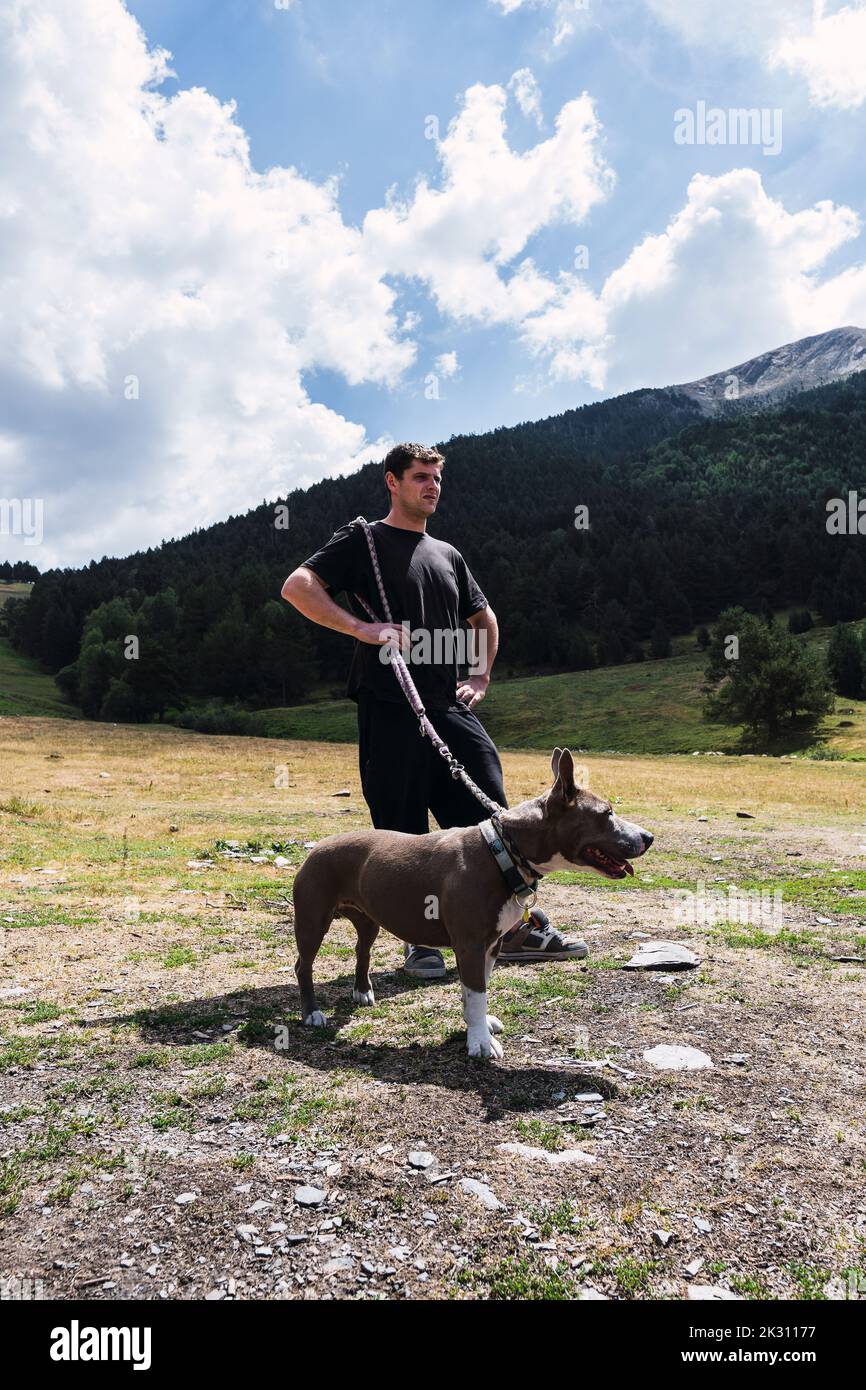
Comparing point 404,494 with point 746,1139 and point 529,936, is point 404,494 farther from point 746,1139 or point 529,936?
point 746,1139

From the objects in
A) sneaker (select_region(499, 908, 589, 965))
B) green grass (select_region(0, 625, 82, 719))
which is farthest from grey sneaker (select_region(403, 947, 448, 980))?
green grass (select_region(0, 625, 82, 719))

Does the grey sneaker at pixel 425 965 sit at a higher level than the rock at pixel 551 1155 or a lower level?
lower

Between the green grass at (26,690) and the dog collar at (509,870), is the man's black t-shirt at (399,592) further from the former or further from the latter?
the green grass at (26,690)

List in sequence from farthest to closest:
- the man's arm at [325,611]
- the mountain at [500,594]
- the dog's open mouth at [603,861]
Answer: the mountain at [500,594] < the man's arm at [325,611] < the dog's open mouth at [603,861]

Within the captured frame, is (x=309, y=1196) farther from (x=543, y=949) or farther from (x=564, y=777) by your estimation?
(x=543, y=949)

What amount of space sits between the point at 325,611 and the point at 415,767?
1.50 m

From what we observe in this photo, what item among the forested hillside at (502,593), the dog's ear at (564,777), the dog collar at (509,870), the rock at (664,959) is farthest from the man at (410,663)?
the forested hillside at (502,593)

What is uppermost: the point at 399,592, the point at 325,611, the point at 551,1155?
the point at 399,592

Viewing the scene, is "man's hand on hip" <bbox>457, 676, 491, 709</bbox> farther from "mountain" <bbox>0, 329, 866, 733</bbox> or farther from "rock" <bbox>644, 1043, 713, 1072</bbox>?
"mountain" <bbox>0, 329, 866, 733</bbox>

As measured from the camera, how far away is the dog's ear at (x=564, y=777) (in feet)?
15.3

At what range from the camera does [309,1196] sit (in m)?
3.11

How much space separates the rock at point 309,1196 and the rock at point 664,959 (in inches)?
153

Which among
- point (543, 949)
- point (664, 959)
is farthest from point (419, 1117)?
point (664, 959)
